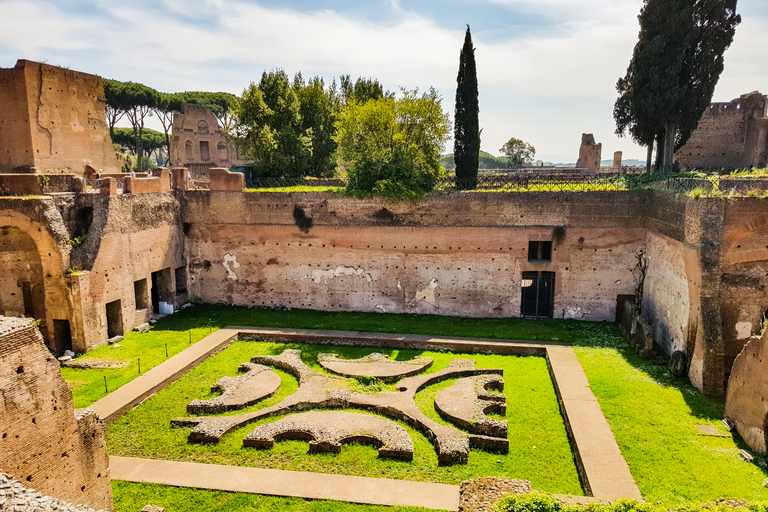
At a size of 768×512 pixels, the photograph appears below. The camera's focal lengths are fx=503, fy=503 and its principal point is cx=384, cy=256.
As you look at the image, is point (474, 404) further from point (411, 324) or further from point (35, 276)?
point (35, 276)

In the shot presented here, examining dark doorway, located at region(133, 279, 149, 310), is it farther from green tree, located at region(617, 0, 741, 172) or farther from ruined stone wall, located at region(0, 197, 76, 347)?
green tree, located at region(617, 0, 741, 172)

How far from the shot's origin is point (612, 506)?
593 cm

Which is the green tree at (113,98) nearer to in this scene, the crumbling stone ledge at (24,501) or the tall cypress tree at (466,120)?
the tall cypress tree at (466,120)

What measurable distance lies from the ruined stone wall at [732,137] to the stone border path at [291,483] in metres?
23.8

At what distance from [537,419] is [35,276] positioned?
1411 centimetres

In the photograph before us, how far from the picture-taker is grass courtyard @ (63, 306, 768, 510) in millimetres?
8016

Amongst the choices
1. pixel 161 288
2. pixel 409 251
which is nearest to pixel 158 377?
pixel 161 288

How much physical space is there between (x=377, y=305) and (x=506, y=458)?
→ 29.4ft

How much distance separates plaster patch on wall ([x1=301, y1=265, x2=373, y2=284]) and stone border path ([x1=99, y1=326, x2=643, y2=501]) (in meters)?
2.59

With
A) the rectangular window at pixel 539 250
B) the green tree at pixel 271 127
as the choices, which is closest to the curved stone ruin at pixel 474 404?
the rectangular window at pixel 539 250

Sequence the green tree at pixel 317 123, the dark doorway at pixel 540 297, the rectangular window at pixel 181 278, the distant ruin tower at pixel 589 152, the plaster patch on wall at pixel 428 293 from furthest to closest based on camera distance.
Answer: the distant ruin tower at pixel 589 152
the green tree at pixel 317 123
the rectangular window at pixel 181 278
the plaster patch on wall at pixel 428 293
the dark doorway at pixel 540 297

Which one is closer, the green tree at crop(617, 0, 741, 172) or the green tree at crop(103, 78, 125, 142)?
the green tree at crop(617, 0, 741, 172)

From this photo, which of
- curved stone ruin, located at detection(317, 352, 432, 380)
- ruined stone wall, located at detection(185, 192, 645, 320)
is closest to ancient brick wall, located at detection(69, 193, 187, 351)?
ruined stone wall, located at detection(185, 192, 645, 320)

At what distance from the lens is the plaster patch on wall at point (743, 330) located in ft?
37.3
